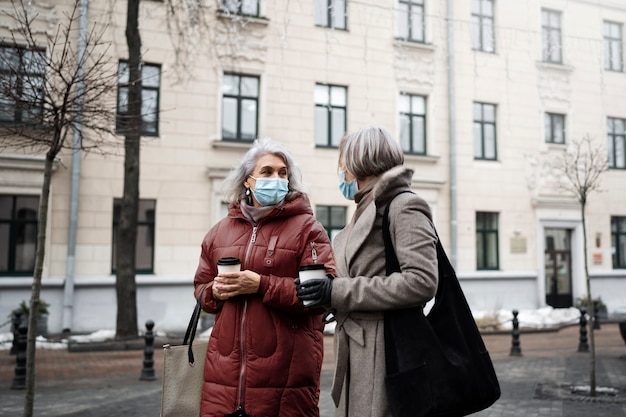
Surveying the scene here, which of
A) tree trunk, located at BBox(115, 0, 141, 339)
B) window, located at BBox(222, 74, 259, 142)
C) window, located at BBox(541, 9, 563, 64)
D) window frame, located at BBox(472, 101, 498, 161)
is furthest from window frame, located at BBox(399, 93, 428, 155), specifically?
tree trunk, located at BBox(115, 0, 141, 339)

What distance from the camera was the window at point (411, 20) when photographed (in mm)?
19125

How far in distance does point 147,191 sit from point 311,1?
7.61 metres

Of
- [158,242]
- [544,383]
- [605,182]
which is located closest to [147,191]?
[158,242]

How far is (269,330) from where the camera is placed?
298 cm

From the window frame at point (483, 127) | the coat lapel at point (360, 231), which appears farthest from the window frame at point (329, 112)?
the coat lapel at point (360, 231)

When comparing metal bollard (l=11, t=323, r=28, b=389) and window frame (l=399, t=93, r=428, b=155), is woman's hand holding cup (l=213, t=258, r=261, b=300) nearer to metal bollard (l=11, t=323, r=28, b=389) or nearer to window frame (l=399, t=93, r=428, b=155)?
metal bollard (l=11, t=323, r=28, b=389)

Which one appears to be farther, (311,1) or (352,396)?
(311,1)

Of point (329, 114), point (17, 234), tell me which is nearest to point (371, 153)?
point (17, 234)

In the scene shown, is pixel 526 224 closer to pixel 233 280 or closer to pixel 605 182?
pixel 605 182

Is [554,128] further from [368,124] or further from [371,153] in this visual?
[371,153]

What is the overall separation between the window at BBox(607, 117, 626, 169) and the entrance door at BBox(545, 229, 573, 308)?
349cm

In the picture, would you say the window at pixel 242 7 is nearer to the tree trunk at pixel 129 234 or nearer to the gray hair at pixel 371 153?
the tree trunk at pixel 129 234

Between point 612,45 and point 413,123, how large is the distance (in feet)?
30.5

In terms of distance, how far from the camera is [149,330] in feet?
30.6
